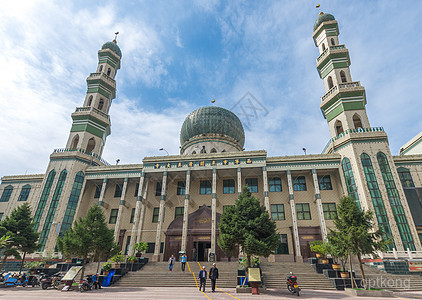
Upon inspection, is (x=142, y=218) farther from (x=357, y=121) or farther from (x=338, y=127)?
(x=357, y=121)

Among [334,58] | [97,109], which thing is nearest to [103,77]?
[97,109]

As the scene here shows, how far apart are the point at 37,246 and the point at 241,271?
19.1 m

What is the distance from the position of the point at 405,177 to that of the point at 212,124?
81.1ft

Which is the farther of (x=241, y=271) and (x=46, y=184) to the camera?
(x=46, y=184)

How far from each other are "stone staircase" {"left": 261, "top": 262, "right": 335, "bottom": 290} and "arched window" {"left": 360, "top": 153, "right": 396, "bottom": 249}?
8370 millimetres

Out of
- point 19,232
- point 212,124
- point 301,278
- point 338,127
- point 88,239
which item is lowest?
point 301,278

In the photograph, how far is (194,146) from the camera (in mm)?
37219

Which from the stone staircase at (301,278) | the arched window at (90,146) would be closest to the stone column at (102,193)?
the arched window at (90,146)

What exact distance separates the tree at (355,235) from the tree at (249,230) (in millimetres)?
4060

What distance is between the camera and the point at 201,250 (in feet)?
91.5

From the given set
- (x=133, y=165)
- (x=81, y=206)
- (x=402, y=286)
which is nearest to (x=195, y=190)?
(x=133, y=165)

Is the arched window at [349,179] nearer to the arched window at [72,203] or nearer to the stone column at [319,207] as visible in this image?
the stone column at [319,207]

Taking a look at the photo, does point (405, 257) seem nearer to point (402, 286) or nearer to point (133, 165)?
point (402, 286)

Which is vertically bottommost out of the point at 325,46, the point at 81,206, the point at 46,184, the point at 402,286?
the point at 402,286
